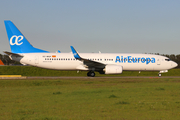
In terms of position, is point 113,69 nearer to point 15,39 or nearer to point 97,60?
point 97,60

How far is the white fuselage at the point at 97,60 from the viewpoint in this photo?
32844 mm

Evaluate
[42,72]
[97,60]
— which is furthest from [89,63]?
[42,72]

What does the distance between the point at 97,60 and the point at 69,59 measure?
404 centimetres

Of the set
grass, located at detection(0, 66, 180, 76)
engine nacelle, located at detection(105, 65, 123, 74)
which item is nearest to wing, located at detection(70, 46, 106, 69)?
engine nacelle, located at detection(105, 65, 123, 74)

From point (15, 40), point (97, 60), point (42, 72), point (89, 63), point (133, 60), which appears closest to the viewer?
point (89, 63)

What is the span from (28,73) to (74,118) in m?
40.7

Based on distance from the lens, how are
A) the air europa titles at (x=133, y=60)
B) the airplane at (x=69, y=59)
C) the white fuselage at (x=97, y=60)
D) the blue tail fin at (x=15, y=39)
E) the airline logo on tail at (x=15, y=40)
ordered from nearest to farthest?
the airplane at (x=69, y=59) < the white fuselage at (x=97, y=60) < the blue tail fin at (x=15, y=39) < the airline logo on tail at (x=15, y=40) < the air europa titles at (x=133, y=60)

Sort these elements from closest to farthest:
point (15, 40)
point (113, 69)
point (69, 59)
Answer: point (113, 69) → point (69, 59) → point (15, 40)

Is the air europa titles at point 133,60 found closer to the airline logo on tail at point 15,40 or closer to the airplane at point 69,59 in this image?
the airplane at point 69,59

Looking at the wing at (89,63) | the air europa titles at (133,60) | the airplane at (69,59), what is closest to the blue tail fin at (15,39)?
the airplane at (69,59)

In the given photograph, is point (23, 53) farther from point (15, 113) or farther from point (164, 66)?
point (15, 113)

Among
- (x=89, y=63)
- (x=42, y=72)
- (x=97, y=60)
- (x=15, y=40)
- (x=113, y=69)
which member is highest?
(x=15, y=40)

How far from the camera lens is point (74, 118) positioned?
7.81m

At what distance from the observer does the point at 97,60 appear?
111ft
